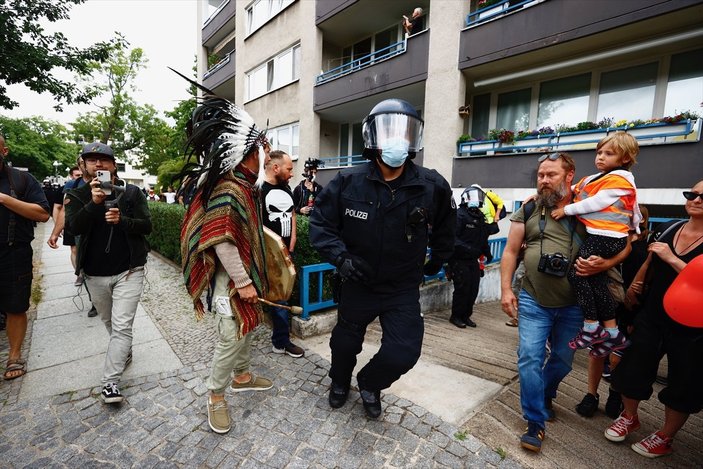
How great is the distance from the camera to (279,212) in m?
3.61

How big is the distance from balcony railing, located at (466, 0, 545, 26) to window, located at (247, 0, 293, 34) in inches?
325

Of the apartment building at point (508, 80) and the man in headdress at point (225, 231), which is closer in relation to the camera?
the man in headdress at point (225, 231)

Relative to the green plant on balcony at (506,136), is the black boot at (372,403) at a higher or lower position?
lower

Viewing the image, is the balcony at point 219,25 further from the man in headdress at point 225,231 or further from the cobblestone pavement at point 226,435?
the cobblestone pavement at point 226,435

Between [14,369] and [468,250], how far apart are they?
5.21 metres

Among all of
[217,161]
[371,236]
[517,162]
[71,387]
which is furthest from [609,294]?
[517,162]

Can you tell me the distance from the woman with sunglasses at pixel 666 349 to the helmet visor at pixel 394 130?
1745 mm

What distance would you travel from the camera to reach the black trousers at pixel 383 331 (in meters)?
2.42

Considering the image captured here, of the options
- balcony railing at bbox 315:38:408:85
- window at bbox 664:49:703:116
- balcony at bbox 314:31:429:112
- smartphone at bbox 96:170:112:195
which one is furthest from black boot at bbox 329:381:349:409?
balcony railing at bbox 315:38:408:85

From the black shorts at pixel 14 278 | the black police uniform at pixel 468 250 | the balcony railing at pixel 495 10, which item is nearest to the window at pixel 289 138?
the balcony railing at pixel 495 10

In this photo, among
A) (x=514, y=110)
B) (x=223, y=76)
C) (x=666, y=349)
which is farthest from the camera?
(x=223, y=76)

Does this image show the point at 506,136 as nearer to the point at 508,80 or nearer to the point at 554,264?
the point at 508,80

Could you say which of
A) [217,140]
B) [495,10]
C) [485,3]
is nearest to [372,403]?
[217,140]

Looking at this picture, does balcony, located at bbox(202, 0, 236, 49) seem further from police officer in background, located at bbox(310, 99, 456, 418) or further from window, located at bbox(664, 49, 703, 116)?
police officer in background, located at bbox(310, 99, 456, 418)
